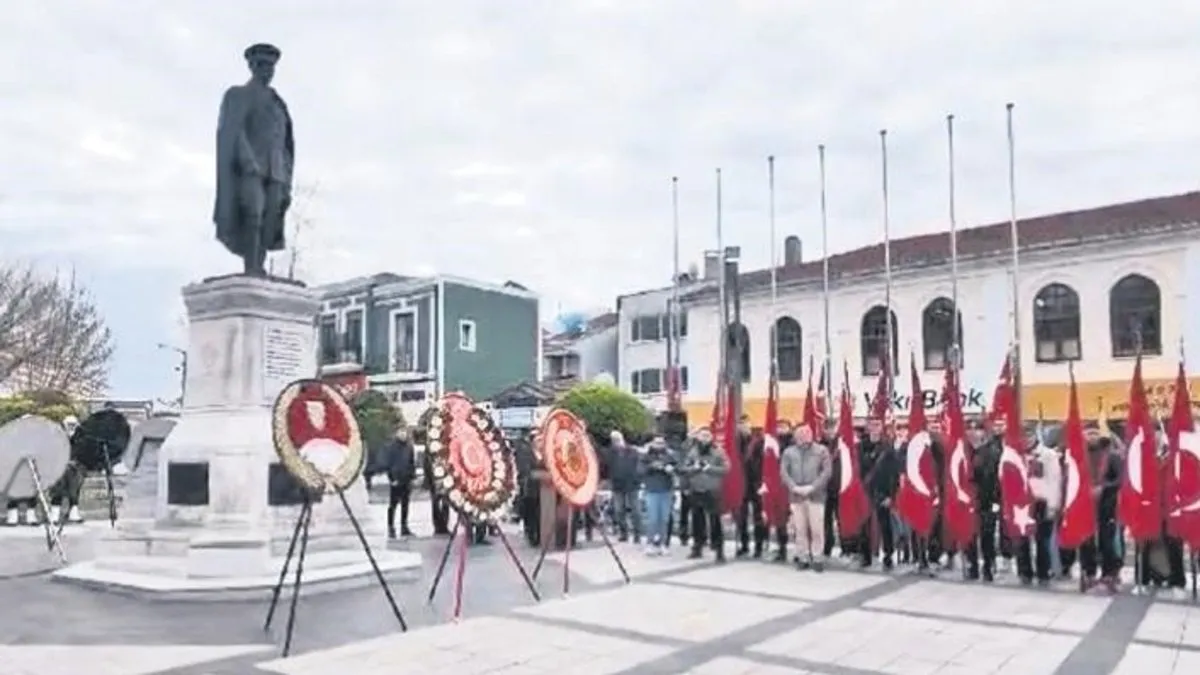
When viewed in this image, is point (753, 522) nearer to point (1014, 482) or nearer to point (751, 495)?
point (751, 495)

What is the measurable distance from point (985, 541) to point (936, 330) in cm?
2261

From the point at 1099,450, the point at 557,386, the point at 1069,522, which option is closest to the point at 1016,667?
the point at 1069,522

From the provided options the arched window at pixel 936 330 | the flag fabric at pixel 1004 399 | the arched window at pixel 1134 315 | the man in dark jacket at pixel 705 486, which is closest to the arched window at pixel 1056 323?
the arched window at pixel 1134 315

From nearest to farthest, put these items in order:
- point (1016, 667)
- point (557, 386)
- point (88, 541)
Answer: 1. point (1016, 667)
2. point (88, 541)
3. point (557, 386)

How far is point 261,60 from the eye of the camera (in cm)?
1128

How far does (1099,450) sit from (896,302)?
23.1 metres

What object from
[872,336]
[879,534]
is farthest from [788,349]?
[879,534]

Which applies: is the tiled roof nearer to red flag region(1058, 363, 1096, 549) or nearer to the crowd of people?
the crowd of people

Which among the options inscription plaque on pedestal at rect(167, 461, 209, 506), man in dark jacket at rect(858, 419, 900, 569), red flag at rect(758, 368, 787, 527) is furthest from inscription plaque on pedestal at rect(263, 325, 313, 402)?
man in dark jacket at rect(858, 419, 900, 569)

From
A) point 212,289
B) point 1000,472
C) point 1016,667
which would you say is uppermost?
point 212,289

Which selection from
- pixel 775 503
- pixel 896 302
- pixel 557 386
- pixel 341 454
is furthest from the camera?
pixel 557 386

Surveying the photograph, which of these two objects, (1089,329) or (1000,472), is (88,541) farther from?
(1089,329)

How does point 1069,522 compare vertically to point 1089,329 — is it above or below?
below

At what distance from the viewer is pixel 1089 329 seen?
3014 centimetres
